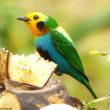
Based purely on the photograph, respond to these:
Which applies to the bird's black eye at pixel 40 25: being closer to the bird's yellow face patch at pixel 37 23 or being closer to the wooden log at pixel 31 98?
the bird's yellow face patch at pixel 37 23

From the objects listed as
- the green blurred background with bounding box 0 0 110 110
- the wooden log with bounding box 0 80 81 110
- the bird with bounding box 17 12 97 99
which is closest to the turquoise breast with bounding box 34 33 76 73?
the bird with bounding box 17 12 97 99

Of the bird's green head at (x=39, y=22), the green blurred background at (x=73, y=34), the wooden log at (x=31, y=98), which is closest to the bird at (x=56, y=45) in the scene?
the bird's green head at (x=39, y=22)

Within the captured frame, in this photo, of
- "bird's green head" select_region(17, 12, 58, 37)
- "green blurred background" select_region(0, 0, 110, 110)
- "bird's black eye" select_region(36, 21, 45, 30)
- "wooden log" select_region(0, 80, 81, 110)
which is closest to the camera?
"wooden log" select_region(0, 80, 81, 110)

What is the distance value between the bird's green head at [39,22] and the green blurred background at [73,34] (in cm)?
89

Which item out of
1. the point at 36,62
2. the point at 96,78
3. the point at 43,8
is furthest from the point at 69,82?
the point at 36,62

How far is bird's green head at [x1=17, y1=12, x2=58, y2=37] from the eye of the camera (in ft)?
8.11

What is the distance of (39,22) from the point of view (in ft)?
8.49

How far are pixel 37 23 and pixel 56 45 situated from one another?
0.24m

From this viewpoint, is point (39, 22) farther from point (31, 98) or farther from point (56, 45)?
point (31, 98)

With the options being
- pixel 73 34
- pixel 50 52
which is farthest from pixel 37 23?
pixel 73 34

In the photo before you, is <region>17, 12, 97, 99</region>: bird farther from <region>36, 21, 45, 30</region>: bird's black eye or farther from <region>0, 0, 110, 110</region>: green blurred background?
<region>0, 0, 110, 110</region>: green blurred background

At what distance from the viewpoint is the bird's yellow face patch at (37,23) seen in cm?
248

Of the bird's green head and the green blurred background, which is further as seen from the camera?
the green blurred background

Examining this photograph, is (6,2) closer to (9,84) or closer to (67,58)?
(67,58)
